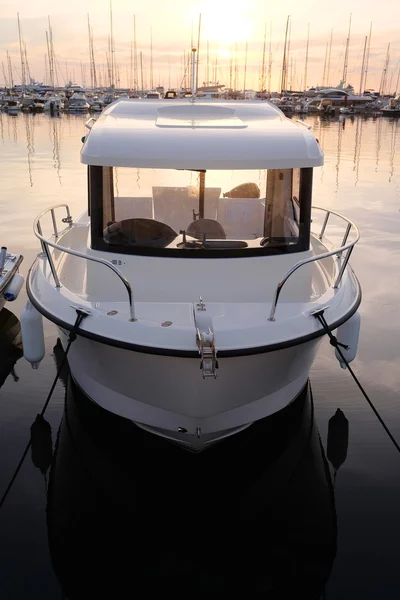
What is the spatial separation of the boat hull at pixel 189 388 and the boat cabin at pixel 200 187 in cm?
113

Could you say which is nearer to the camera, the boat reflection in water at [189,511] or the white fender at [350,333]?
the boat reflection in water at [189,511]

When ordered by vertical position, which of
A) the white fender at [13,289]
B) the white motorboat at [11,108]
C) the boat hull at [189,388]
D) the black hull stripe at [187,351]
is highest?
the black hull stripe at [187,351]

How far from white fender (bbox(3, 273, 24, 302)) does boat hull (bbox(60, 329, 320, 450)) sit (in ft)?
11.1

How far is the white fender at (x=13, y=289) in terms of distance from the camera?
27.9 ft

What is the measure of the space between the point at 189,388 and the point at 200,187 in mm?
2134

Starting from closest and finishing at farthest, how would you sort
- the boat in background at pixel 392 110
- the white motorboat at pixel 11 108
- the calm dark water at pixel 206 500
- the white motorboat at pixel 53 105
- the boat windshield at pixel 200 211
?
the calm dark water at pixel 206 500 < the boat windshield at pixel 200 211 < the white motorboat at pixel 53 105 < the boat in background at pixel 392 110 < the white motorboat at pixel 11 108

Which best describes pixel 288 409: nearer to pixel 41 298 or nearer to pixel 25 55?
pixel 41 298

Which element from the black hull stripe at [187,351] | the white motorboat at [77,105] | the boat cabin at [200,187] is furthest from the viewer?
the white motorboat at [77,105]

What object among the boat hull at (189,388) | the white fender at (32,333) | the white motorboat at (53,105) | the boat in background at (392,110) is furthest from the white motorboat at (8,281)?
the boat in background at (392,110)

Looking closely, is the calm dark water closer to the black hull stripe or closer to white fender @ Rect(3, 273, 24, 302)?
white fender @ Rect(3, 273, 24, 302)

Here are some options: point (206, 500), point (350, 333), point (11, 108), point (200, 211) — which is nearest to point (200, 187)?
point (200, 211)

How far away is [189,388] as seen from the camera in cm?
482

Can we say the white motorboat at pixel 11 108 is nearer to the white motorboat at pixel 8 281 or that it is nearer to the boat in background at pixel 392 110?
the boat in background at pixel 392 110

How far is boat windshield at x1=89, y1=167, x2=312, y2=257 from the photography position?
18.3 feet
